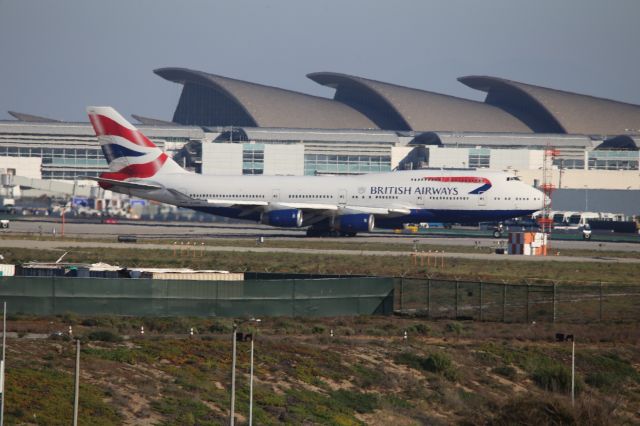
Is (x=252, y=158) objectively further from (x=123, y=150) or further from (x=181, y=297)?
(x=181, y=297)

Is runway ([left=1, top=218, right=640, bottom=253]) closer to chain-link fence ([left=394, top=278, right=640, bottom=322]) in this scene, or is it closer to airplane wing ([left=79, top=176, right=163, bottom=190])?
airplane wing ([left=79, top=176, right=163, bottom=190])

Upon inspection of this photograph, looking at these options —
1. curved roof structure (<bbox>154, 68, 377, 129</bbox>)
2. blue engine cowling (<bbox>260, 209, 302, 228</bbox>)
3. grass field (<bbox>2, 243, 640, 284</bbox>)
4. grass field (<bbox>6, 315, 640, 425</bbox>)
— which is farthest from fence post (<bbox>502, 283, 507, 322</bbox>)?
curved roof structure (<bbox>154, 68, 377, 129</bbox>)

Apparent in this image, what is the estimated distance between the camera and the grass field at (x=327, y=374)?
28.3 m

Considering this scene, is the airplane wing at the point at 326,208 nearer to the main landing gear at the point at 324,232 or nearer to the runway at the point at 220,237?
the main landing gear at the point at 324,232

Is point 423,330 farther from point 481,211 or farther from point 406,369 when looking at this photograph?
point 481,211

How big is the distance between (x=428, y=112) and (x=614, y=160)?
114 ft

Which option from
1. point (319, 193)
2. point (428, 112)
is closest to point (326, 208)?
point (319, 193)

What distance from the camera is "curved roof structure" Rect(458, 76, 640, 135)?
591ft

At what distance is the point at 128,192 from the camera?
298ft

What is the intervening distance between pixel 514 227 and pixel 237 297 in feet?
257

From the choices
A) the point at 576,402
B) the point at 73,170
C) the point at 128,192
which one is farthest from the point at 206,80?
the point at 576,402

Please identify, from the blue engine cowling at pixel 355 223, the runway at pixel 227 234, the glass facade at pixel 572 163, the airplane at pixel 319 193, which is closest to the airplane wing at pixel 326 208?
the airplane at pixel 319 193

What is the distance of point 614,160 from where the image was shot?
520 feet

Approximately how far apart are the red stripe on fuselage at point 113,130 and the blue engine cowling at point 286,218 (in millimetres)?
12848
